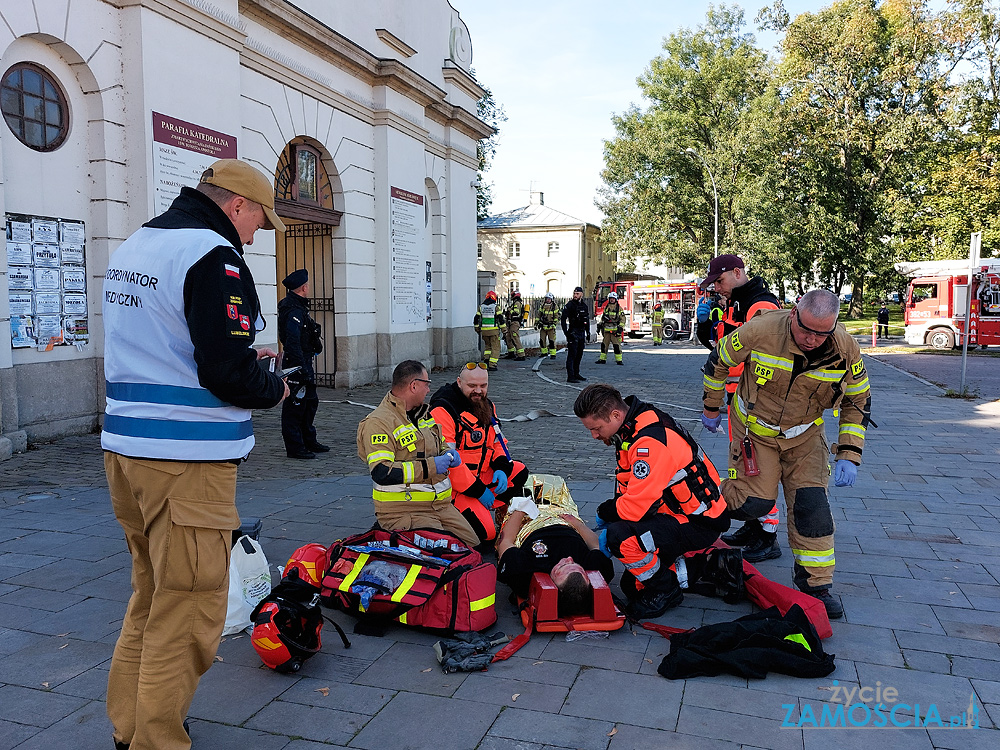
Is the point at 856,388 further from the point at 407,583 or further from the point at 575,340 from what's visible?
the point at 575,340

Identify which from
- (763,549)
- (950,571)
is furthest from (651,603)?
(950,571)

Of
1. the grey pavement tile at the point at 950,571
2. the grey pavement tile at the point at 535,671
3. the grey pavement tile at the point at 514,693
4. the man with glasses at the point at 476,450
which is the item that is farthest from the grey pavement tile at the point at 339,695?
the grey pavement tile at the point at 950,571

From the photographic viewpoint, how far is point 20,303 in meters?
8.05

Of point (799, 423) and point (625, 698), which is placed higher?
point (799, 423)

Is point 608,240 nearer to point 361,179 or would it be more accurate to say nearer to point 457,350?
point 457,350

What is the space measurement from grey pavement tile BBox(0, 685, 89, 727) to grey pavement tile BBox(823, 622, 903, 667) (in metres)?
3.37

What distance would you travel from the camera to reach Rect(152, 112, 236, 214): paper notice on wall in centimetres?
925

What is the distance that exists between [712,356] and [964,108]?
40.0 metres

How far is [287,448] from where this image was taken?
8328 millimetres

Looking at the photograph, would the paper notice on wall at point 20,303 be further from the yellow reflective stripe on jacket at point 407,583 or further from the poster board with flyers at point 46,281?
the yellow reflective stripe on jacket at point 407,583

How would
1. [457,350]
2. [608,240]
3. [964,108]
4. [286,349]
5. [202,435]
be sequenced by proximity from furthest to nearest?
[608,240]
[964,108]
[457,350]
[286,349]
[202,435]

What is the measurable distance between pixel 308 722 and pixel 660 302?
31795 mm

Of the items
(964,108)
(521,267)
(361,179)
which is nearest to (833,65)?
(964,108)

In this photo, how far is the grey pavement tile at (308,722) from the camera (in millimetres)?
2924
